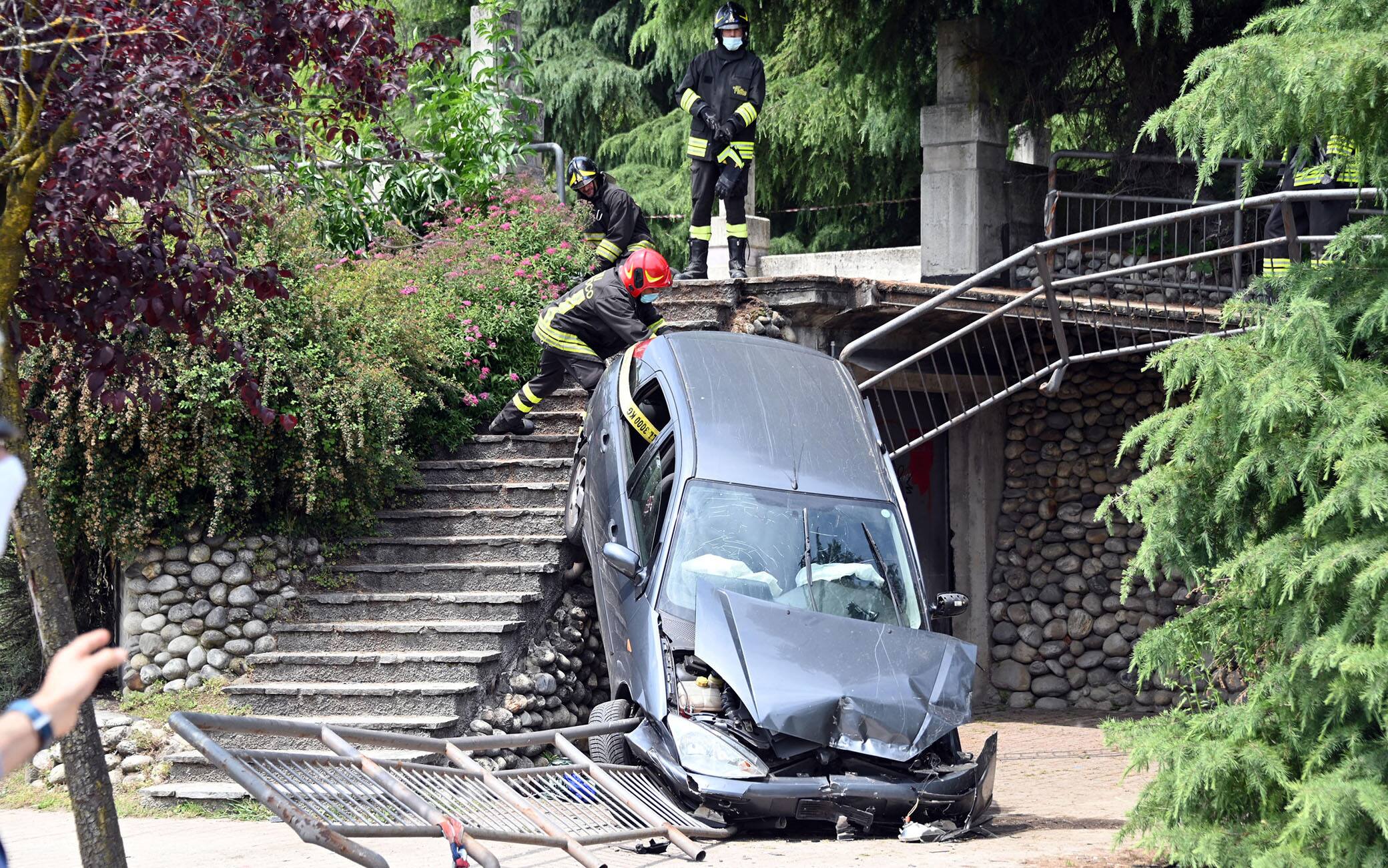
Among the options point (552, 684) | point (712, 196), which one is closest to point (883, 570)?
point (552, 684)

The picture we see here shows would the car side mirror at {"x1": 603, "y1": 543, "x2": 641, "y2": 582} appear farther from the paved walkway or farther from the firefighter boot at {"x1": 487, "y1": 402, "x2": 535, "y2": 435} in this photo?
the firefighter boot at {"x1": 487, "y1": 402, "x2": 535, "y2": 435}

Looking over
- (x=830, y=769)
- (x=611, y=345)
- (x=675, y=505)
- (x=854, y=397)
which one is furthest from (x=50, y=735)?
(x=611, y=345)

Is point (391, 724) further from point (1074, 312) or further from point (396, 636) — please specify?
point (1074, 312)

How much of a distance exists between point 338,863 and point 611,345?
5050 mm

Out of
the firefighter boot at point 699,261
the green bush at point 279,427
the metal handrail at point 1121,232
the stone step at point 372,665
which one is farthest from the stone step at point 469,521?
the firefighter boot at point 699,261

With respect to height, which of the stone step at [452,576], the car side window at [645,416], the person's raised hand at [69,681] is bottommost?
the stone step at [452,576]

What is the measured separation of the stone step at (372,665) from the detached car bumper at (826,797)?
2.62 meters

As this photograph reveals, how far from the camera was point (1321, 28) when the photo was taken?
559cm

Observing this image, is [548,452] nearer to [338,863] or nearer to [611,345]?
[611,345]

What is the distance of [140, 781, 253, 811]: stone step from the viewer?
8.03 metres

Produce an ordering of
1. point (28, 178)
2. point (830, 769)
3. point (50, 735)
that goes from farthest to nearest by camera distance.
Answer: point (830, 769)
point (28, 178)
point (50, 735)

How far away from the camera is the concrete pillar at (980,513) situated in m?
14.1

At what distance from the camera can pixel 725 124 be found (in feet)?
39.8

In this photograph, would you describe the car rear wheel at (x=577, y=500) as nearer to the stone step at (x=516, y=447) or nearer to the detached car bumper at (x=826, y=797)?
the stone step at (x=516, y=447)
